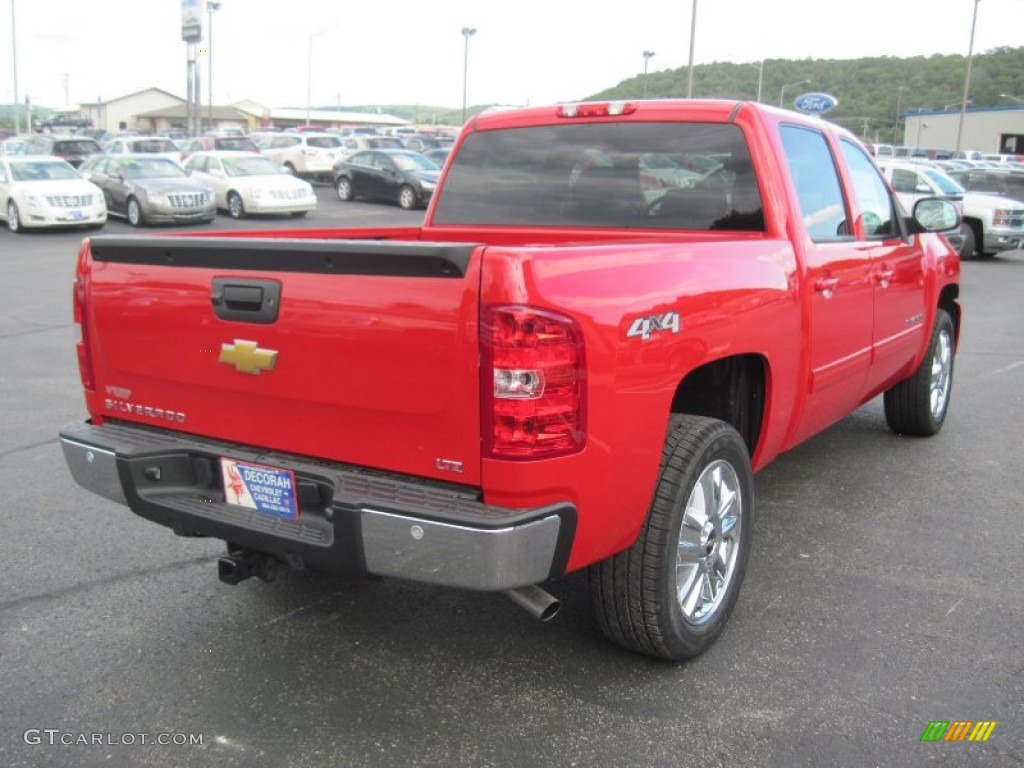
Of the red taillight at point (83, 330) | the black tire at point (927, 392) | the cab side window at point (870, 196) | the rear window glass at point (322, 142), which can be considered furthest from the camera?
the rear window glass at point (322, 142)

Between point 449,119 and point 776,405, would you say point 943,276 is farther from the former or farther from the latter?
point 449,119

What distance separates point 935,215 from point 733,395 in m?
2.43

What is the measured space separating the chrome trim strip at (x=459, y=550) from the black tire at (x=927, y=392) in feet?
13.2

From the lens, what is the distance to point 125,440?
3.24 m

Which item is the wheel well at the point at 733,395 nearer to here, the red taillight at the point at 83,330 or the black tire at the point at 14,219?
the red taillight at the point at 83,330

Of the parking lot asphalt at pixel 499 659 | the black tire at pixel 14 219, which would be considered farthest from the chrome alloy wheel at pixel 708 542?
the black tire at pixel 14 219

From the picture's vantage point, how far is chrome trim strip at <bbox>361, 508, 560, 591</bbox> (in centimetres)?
251

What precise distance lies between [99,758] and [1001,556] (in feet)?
12.0

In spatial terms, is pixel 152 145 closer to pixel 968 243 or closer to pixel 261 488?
pixel 968 243

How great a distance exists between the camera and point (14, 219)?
757 inches

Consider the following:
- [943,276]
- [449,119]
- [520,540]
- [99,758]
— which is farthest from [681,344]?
[449,119]

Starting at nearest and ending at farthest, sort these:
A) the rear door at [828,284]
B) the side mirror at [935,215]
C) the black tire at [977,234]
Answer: the rear door at [828,284], the side mirror at [935,215], the black tire at [977,234]

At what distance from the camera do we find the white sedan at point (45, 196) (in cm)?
1870

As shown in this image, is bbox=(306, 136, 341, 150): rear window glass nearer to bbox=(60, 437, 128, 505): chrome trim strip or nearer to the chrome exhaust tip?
bbox=(60, 437, 128, 505): chrome trim strip
